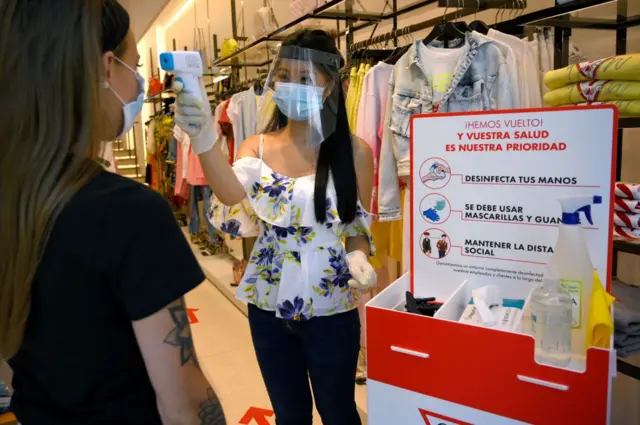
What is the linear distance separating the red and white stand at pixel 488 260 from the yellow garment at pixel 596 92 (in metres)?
0.61

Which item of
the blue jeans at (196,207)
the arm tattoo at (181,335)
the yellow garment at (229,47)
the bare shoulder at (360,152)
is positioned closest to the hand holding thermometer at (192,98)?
the bare shoulder at (360,152)

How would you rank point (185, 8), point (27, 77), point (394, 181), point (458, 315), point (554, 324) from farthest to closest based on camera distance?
point (185, 8)
point (394, 181)
point (458, 315)
point (554, 324)
point (27, 77)

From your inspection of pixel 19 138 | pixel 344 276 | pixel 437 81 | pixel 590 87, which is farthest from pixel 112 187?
pixel 437 81

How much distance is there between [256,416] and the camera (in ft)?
8.39

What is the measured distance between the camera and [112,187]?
2.33 ft

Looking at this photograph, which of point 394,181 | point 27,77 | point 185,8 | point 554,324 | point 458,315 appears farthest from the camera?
point 185,8

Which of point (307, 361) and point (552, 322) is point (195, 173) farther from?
point (552, 322)

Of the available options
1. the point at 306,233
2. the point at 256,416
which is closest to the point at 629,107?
the point at 306,233

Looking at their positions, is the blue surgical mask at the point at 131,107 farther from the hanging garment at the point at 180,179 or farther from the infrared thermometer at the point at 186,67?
the hanging garment at the point at 180,179

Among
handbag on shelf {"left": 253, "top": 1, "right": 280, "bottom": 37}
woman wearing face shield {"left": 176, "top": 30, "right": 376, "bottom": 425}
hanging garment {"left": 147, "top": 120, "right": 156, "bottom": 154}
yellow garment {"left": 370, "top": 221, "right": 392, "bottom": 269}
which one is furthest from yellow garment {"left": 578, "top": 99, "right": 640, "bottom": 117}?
hanging garment {"left": 147, "top": 120, "right": 156, "bottom": 154}

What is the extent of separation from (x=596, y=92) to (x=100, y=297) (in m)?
1.44

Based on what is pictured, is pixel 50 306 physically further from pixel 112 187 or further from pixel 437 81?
pixel 437 81

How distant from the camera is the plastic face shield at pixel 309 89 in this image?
5.04ft

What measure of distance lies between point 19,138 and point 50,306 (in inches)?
9.3
